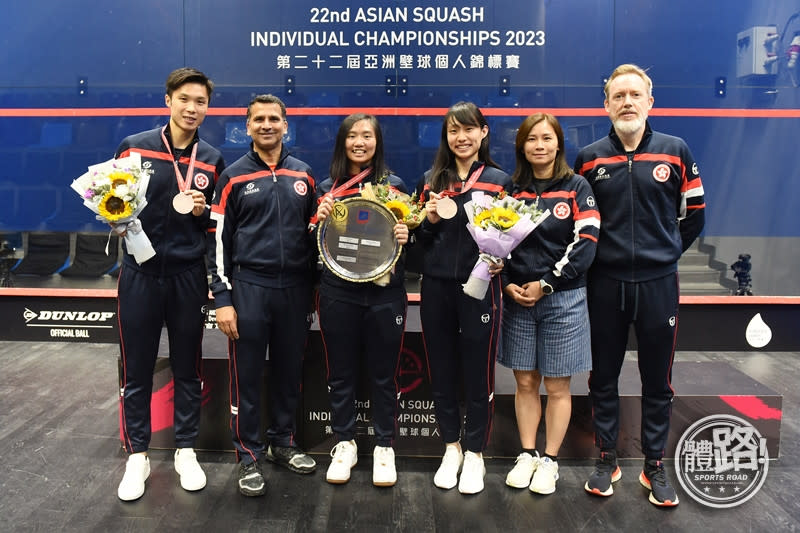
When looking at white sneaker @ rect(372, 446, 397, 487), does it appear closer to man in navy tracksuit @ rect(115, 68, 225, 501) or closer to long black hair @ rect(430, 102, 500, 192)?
man in navy tracksuit @ rect(115, 68, 225, 501)

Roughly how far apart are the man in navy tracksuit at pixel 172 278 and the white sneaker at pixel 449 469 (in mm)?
1066

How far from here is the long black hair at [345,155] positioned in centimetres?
246

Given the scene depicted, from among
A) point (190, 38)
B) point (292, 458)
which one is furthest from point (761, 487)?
point (190, 38)

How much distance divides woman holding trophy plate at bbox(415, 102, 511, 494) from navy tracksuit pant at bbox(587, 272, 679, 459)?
0.44 meters

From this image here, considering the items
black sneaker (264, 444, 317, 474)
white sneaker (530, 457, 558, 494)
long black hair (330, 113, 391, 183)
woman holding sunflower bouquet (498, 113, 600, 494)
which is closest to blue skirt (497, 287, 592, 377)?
woman holding sunflower bouquet (498, 113, 600, 494)

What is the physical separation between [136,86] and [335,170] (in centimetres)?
294

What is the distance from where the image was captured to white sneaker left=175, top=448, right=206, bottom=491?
2521 millimetres

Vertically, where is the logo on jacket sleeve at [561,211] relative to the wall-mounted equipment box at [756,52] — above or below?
below

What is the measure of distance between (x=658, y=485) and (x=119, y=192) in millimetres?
2536

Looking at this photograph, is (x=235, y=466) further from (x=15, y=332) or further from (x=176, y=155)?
(x=15, y=332)

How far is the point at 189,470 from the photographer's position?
8.36 ft

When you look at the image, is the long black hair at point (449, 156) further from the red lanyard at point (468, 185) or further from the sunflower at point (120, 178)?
the sunflower at point (120, 178)

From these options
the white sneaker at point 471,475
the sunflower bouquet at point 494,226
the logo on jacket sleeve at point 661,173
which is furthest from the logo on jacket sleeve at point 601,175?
the white sneaker at point 471,475

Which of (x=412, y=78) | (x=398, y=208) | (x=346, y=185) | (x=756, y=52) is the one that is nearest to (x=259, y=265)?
(x=346, y=185)
